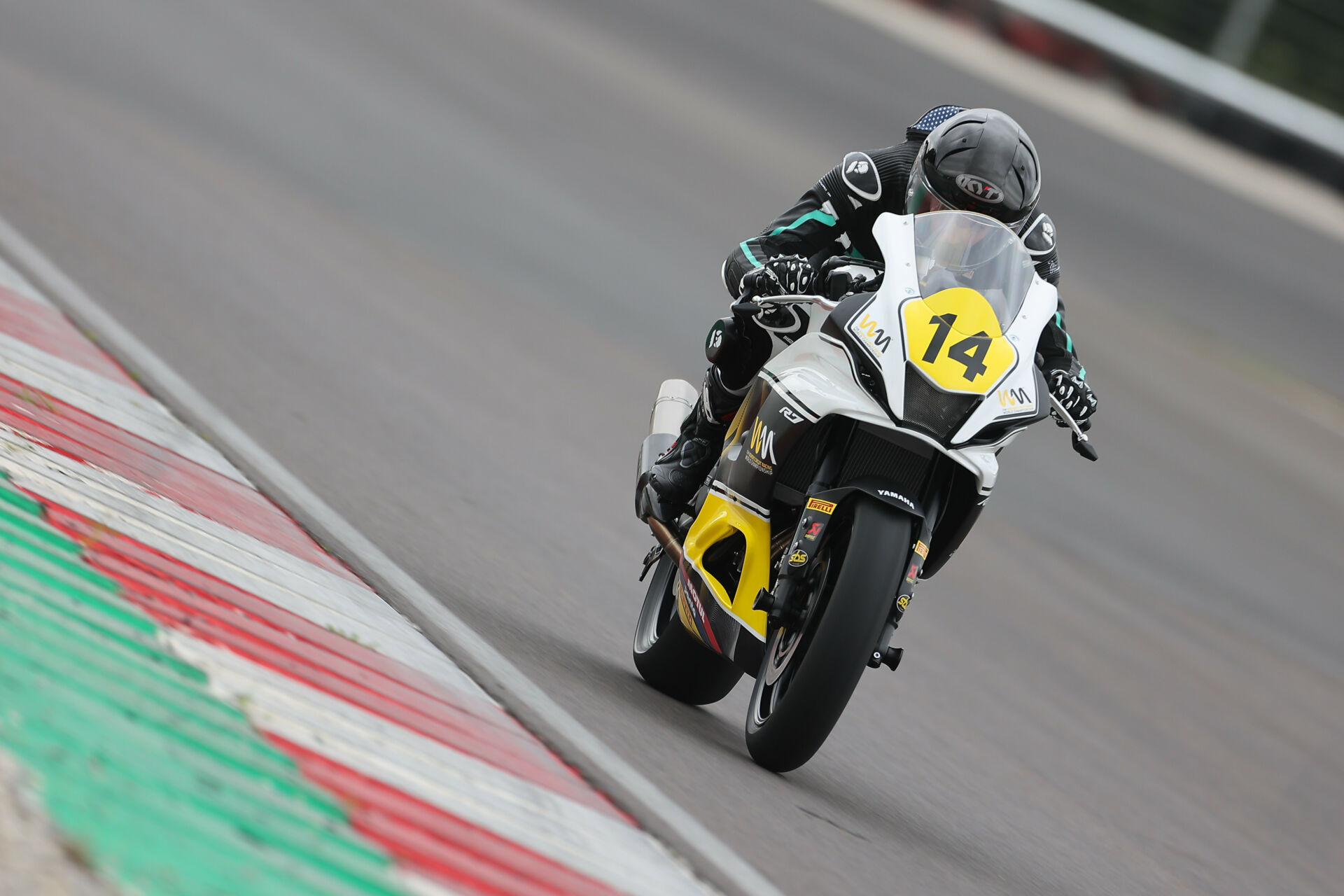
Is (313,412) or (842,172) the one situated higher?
(842,172)

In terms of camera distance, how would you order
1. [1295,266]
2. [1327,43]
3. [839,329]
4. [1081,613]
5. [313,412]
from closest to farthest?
1. [839,329]
2. [313,412]
3. [1081,613]
4. [1295,266]
5. [1327,43]

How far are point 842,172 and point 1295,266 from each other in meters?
13.2

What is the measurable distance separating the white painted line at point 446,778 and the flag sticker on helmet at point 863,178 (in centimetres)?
243

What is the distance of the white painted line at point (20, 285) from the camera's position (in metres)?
7.06

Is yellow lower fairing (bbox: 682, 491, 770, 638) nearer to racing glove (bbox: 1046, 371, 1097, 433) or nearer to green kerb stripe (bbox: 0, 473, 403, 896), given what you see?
racing glove (bbox: 1046, 371, 1097, 433)

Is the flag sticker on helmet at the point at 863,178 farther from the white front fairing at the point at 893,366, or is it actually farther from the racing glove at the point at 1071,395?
the racing glove at the point at 1071,395

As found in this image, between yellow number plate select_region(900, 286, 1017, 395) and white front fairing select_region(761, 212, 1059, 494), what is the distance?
0.02 meters

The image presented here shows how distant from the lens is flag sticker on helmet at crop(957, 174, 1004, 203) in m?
4.92

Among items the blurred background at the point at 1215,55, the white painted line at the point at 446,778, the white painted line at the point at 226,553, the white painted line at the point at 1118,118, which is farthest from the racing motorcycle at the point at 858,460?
the blurred background at the point at 1215,55

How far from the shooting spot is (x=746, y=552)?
4.86m

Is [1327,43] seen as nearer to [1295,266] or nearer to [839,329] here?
[1295,266]

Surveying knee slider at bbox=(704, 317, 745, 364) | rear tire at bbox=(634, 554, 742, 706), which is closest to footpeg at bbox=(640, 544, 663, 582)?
rear tire at bbox=(634, 554, 742, 706)

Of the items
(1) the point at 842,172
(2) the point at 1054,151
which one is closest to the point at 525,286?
(1) the point at 842,172

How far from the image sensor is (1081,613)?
354 inches
